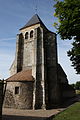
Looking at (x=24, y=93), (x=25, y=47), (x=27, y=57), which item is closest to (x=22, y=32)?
(x=25, y=47)

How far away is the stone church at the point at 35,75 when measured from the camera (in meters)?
20.4

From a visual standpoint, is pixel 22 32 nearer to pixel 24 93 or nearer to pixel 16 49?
pixel 16 49

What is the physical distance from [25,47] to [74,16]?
17364 mm

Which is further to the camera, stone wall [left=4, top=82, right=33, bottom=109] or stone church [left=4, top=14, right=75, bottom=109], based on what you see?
stone church [left=4, top=14, right=75, bottom=109]

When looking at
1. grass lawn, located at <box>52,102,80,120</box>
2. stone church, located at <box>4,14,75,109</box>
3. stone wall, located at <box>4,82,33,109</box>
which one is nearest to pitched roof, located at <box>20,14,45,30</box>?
stone church, located at <box>4,14,75,109</box>

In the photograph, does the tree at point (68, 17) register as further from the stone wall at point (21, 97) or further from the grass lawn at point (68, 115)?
the stone wall at point (21, 97)

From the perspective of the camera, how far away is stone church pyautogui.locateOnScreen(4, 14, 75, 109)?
66.8 feet

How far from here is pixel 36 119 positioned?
12383mm

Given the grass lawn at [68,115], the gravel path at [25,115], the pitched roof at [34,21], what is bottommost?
the gravel path at [25,115]

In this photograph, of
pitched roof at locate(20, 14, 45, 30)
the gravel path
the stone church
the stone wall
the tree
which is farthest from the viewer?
pitched roof at locate(20, 14, 45, 30)

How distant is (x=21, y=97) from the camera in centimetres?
2017

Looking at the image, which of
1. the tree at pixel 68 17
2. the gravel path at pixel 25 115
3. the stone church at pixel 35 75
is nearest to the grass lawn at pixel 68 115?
the gravel path at pixel 25 115

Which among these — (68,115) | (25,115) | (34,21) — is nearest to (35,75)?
(25,115)

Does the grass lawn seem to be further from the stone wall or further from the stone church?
the stone wall
